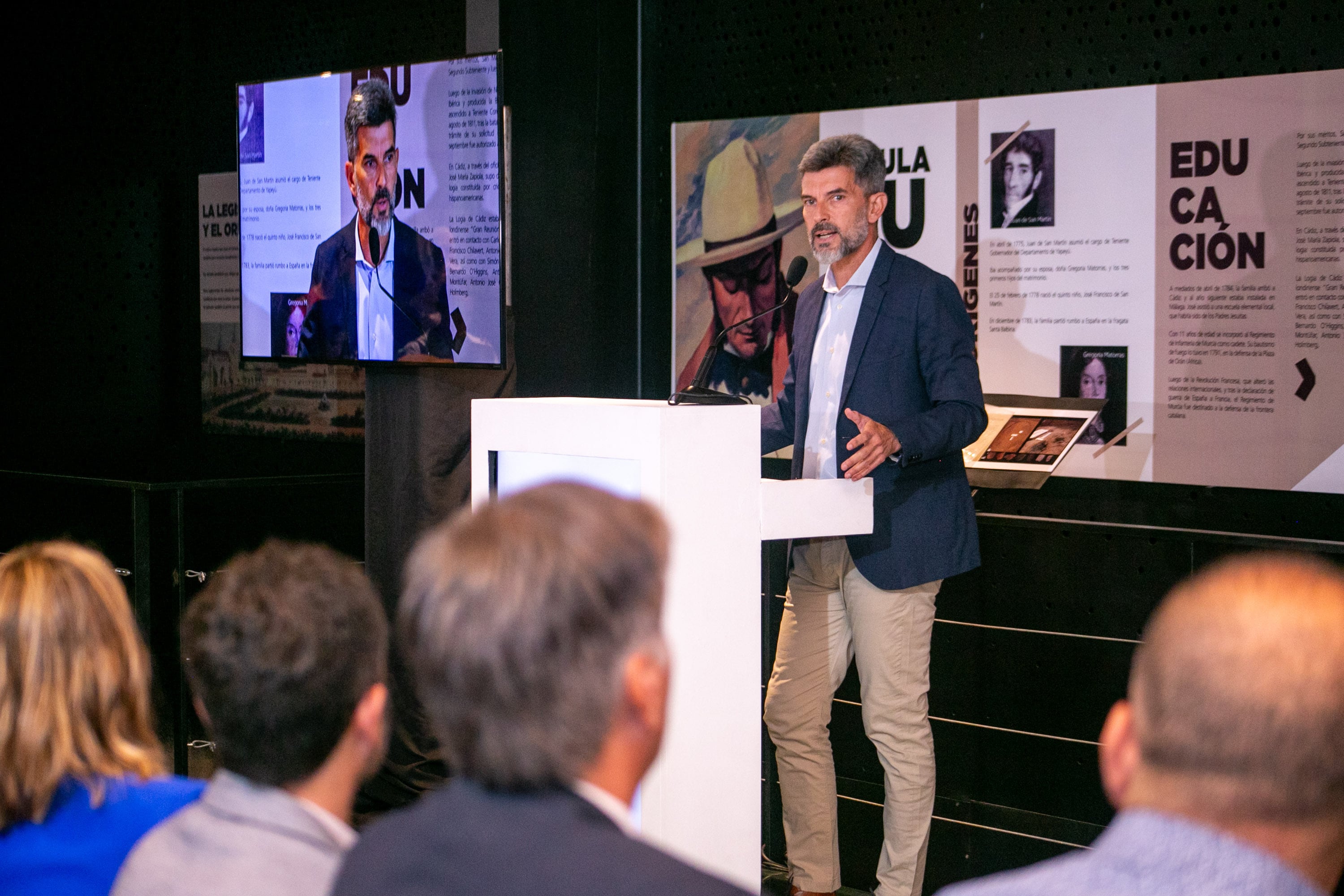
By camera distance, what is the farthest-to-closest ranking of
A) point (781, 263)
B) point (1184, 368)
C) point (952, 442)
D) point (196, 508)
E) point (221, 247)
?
1. point (221, 247)
2. point (781, 263)
3. point (196, 508)
4. point (1184, 368)
5. point (952, 442)

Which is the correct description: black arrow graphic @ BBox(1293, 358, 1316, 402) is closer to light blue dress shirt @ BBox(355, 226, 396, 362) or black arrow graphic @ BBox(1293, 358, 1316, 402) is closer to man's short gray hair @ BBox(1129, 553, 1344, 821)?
light blue dress shirt @ BBox(355, 226, 396, 362)

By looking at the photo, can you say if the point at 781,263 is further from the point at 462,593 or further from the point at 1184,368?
the point at 462,593

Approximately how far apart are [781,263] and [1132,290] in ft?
3.40

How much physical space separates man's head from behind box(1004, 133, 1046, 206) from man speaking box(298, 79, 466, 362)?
1.57m

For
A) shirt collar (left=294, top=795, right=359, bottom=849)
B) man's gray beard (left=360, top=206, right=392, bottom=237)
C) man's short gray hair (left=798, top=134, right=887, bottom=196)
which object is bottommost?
shirt collar (left=294, top=795, right=359, bottom=849)

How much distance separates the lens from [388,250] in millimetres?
3311

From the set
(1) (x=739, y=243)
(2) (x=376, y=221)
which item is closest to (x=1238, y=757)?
(2) (x=376, y=221)

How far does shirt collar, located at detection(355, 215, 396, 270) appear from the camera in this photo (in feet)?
10.8

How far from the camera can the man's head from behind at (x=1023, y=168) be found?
3652mm

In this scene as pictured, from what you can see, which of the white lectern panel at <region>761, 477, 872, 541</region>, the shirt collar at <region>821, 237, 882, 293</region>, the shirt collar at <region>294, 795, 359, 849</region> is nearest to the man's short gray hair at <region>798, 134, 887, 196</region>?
the shirt collar at <region>821, 237, 882, 293</region>

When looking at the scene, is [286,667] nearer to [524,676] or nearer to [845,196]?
[524,676]

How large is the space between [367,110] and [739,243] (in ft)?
4.20

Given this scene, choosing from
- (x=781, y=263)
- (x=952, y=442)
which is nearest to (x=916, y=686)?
(x=952, y=442)

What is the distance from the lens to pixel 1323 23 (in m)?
3.21
